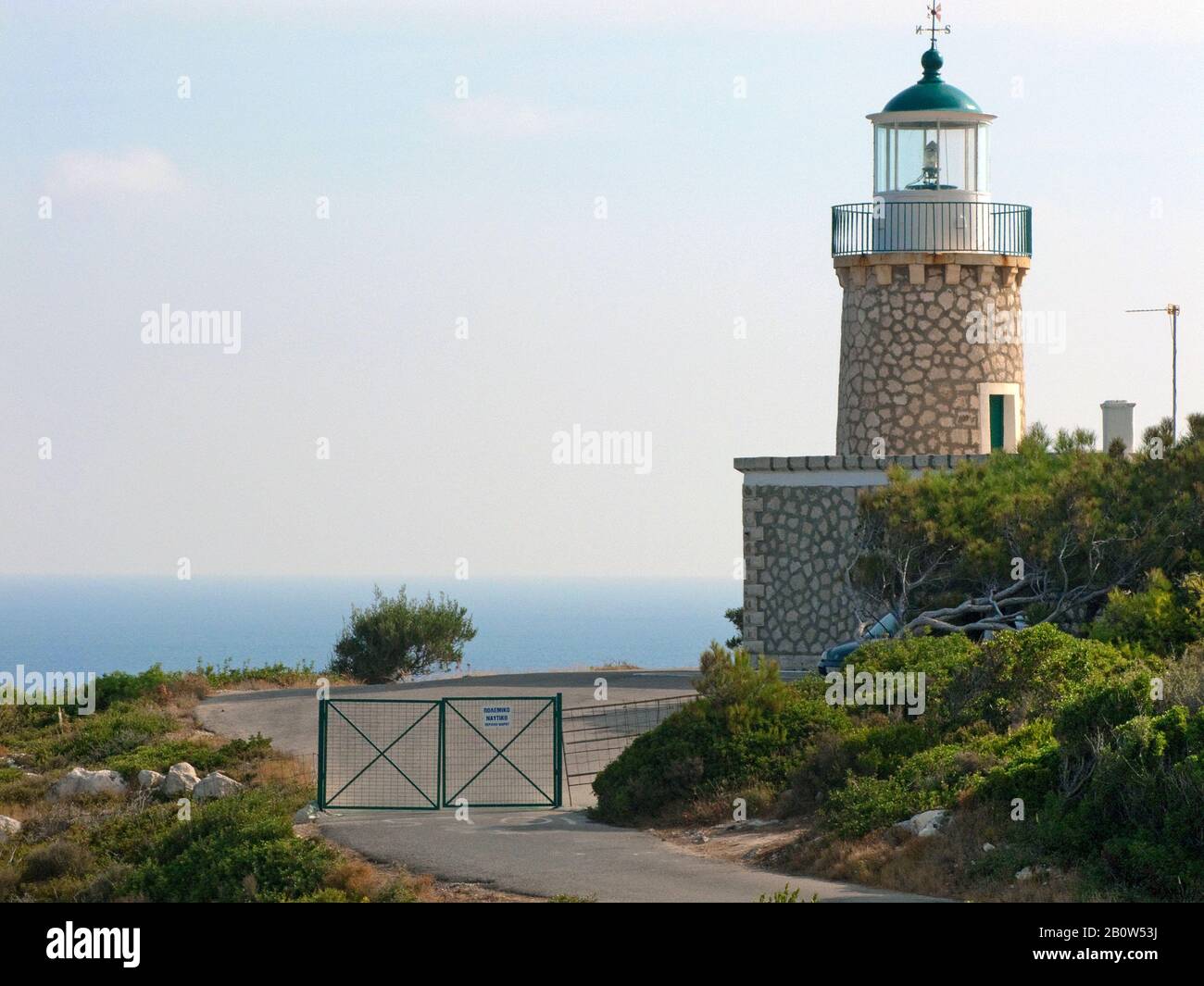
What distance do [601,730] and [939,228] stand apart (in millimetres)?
10480

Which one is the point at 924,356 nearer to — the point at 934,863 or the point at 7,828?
the point at 934,863

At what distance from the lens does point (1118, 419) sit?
27844mm

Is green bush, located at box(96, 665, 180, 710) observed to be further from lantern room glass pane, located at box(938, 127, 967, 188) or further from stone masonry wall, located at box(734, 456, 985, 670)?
lantern room glass pane, located at box(938, 127, 967, 188)

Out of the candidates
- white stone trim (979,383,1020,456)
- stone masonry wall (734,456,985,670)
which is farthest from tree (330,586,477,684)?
white stone trim (979,383,1020,456)

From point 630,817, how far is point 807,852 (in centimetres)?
300

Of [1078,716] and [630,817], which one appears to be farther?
[630,817]

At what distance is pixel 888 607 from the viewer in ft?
74.3

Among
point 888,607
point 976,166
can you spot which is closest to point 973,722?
point 888,607

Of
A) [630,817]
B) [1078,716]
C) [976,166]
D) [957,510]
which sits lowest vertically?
[630,817]

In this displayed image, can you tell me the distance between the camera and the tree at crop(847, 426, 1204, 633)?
21.4 metres

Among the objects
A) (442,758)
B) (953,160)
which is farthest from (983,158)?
(442,758)

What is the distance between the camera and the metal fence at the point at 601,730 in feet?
69.7
